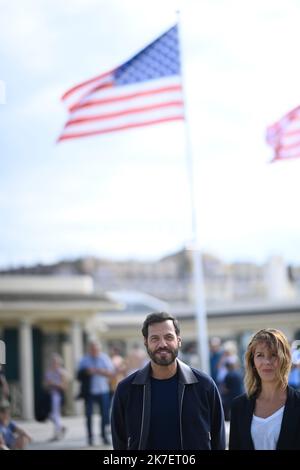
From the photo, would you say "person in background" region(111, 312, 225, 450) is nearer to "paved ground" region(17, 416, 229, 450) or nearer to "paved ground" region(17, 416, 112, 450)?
"paved ground" region(17, 416, 229, 450)

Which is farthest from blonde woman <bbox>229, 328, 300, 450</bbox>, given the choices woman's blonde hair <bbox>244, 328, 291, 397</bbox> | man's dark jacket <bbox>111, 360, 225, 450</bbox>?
man's dark jacket <bbox>111, 360, 225, 450</bbox>

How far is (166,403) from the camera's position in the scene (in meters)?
5.30

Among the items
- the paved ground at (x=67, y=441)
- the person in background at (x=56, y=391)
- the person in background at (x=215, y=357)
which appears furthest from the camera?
the person in background at (x=215, y=357)

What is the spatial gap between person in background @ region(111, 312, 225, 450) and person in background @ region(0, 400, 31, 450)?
510cm

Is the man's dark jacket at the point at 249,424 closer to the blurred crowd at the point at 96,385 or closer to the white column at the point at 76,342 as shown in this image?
the blurred crowd at the point at 96,385

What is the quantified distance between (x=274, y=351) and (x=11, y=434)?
19.7 feet

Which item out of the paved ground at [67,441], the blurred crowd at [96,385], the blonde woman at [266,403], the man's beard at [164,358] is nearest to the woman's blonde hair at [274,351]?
the blonde woman at [266,403]

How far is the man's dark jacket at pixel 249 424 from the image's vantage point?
4922 mm

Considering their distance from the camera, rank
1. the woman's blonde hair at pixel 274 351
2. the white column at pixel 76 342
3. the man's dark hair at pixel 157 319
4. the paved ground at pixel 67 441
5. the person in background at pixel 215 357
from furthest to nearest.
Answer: the white column at pixel 76 342 → the person in background at pixel 215 357 → the paved ground at pixel 67 441 → the man's dark hair at pixel 157 319 → the woman's blonde hair at pixel 274 351

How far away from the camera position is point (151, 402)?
5.30m

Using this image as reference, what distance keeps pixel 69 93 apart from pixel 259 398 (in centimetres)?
883

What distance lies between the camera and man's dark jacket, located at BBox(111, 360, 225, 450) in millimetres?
5262
